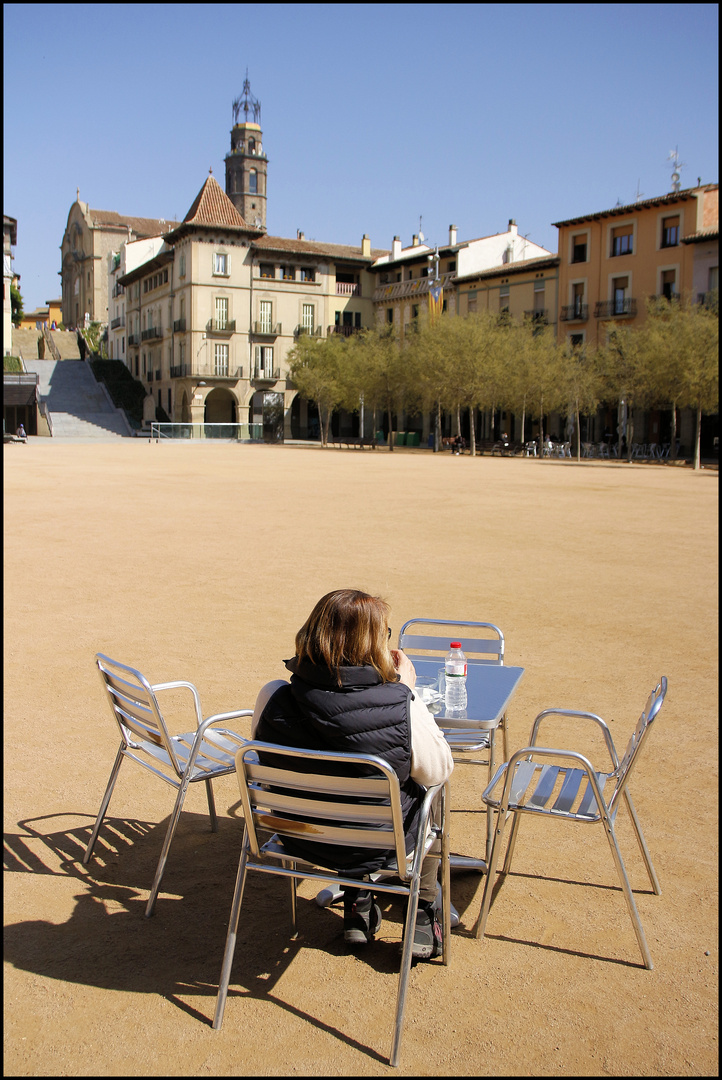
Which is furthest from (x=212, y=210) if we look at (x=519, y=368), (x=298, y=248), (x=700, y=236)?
(x=700, y=236)

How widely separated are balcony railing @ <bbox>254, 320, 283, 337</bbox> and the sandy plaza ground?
5108 centimetres

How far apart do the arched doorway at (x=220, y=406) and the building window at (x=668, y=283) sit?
28.6 metres

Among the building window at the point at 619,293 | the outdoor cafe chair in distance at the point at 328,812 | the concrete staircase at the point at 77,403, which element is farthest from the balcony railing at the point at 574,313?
the outdoor cafe chair in distance at the point at 328,812

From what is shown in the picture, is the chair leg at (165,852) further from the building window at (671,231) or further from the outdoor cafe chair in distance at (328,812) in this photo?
the building window at (671,231)

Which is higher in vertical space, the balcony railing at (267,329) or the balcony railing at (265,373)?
the balcony railing at (267,329)

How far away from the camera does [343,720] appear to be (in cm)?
272

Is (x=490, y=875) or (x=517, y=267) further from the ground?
(x=517, y=267)

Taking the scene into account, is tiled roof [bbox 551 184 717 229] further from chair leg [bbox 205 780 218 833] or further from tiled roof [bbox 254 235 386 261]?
chair leg [bbox 205 780 218 833]

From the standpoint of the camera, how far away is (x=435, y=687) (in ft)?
12.3

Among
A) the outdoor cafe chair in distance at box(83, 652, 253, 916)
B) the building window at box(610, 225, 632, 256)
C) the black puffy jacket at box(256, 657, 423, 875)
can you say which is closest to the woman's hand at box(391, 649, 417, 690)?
the black puffy jacket at box(256, 657, 423, 875)

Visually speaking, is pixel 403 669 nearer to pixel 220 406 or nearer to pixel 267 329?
pixel 267 329

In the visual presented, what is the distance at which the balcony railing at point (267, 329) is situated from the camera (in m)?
59.8

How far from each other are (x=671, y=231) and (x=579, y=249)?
5794 mm

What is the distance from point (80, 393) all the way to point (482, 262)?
28350mm
